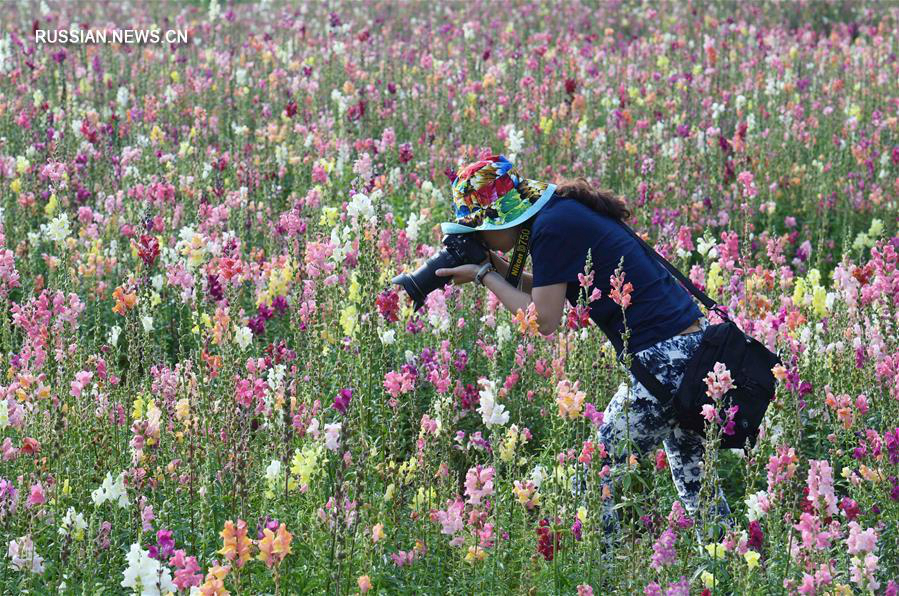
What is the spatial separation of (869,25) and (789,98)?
5.23 m

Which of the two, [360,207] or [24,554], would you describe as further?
[360,207]

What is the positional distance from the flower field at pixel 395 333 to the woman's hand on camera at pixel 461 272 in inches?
11.4

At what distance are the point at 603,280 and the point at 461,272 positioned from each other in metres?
0.52

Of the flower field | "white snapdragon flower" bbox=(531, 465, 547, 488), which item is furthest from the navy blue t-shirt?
"white snapdragon flower" bbox=(531, 465, 547, 488)

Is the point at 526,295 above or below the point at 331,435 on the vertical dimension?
above

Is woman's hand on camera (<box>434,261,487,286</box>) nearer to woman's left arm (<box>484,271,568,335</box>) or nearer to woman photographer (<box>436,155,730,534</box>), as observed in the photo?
woman photographer (<box>436,155,730,534</box>)

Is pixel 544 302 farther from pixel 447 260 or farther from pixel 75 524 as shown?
pixel 75 524

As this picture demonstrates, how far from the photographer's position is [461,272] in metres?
4.15

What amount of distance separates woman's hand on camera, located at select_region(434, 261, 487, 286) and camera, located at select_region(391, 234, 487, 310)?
0.06 ft

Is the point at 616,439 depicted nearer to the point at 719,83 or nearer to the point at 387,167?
the point at 387,167

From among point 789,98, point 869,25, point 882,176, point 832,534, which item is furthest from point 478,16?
point 832,534

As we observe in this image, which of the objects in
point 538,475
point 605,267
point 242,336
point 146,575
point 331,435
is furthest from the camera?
point 242,336

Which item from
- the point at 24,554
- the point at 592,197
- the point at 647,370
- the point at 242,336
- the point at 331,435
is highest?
the point at 592,197

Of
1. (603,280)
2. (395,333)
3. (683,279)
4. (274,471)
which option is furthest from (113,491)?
(395,333)
